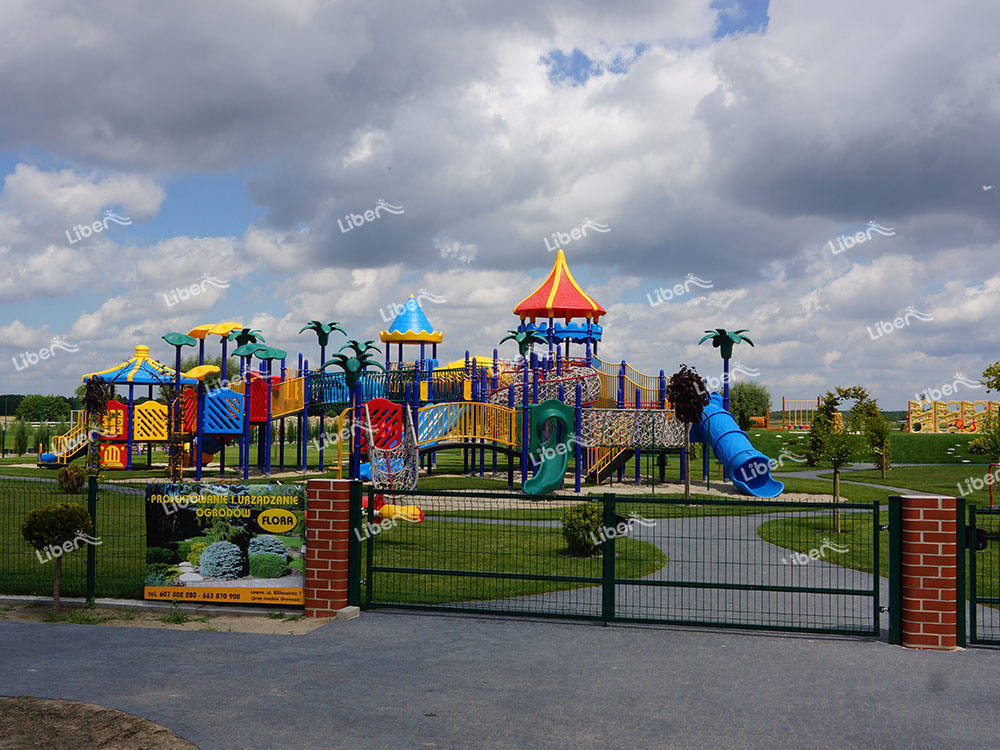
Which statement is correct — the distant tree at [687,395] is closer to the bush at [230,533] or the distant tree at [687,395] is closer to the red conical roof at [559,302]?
the red conical roof at [559,302]

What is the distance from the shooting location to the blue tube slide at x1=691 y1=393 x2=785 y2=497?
27594 mm

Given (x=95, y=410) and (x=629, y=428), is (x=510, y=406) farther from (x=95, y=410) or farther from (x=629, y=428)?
(x=95, y=410)

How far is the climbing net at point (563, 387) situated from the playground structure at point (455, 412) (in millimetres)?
49

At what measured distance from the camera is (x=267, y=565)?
10570 millimetres

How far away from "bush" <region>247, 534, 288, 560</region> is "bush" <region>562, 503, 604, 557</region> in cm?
532

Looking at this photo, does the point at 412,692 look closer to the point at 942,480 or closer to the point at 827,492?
the point at 827,492

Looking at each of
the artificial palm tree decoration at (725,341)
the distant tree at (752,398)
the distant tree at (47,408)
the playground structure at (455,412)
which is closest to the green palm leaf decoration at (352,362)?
the playground structure at (455,412)

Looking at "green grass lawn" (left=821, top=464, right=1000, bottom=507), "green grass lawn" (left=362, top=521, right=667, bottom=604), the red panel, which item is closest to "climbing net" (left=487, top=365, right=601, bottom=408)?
the red panel

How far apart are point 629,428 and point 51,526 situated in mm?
22003

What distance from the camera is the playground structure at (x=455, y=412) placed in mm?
27641

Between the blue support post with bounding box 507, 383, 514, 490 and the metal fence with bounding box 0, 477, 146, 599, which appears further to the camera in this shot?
the blue support post with bounding box 507, 383, 514, 490

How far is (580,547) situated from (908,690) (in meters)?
7.21

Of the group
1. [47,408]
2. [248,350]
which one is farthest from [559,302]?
[47,408]

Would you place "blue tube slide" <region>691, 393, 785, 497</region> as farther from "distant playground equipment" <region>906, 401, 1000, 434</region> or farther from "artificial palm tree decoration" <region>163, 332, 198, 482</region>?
"distant playground equipment" <region>906, 401, 1000, 434</region>
